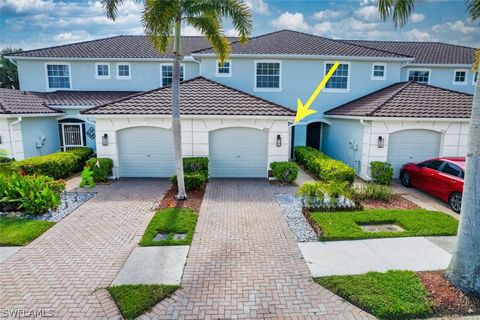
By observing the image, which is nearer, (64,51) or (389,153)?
(389,153)

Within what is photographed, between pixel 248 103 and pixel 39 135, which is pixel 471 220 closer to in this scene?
pixel 248 103

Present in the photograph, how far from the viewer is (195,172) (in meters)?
12.5

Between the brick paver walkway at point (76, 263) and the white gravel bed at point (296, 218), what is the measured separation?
417cm

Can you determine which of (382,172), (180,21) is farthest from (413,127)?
(180,21)

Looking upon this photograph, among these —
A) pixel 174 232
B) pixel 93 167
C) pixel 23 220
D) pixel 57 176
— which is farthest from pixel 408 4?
pixel 57 176

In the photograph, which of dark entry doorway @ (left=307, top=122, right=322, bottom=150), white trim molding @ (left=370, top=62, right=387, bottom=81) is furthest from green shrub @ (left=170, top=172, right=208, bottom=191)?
white trim molding @ (left=370, top=62, right=387, bottom=81)

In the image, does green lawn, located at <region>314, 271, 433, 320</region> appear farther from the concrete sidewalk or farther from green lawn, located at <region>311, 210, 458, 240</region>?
green lawn, located at <region>311, 210, 458, 240</region>

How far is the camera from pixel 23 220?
8.62 metres

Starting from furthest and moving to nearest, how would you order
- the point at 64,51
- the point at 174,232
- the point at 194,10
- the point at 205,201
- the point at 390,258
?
the point at 64,51
the point at 205,201
the point at 194,10
the point at 174,232
the point at 390,258

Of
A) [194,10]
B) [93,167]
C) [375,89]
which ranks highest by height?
[194,10]

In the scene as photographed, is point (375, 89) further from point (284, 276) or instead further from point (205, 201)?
point (284, 276)

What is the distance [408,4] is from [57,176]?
1447 cm

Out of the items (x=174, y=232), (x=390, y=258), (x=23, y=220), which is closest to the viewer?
(x=390, y=258)

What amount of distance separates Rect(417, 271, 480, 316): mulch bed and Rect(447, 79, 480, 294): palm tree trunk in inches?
6.1
